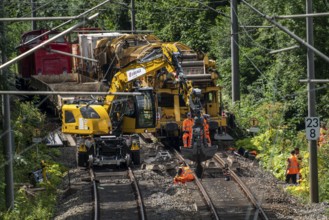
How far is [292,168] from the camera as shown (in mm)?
27875

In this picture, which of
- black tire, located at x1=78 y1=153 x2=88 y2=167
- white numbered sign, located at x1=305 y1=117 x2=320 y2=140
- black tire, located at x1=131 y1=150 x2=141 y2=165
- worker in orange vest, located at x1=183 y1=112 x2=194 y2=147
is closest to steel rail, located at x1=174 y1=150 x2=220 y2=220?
worker in orange vest, located at x1=183 y1=112 x2=194 y2=147

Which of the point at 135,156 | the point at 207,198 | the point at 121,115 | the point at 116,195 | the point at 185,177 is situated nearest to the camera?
the point at 207,198

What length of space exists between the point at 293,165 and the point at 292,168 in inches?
4.8

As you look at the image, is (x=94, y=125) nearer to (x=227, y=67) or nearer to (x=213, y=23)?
(x=227, y=67)

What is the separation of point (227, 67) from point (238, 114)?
9.82m

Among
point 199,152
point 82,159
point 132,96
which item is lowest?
point 82,159

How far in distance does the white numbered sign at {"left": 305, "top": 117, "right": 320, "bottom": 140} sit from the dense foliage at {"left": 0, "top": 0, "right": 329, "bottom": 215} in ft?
2.84

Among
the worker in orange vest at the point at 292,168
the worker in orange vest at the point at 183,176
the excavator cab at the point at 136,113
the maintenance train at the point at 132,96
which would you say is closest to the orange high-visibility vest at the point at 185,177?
the worker in orange vest at the point at 183,176

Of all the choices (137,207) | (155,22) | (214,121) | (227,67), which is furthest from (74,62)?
(137,207)

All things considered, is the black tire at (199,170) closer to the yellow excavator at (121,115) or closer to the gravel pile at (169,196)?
the gravel pile at (169,196)

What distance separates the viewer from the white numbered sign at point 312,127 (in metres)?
25.1

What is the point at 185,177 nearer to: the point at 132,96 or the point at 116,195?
the point at 116,195

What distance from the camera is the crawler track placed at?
23.6m

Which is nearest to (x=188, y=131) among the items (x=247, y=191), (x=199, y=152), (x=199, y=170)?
(x=199, y=170)
